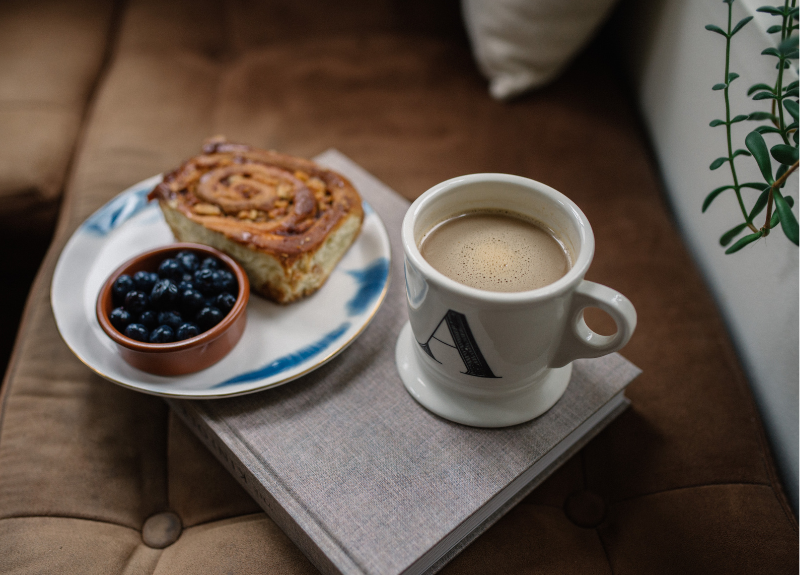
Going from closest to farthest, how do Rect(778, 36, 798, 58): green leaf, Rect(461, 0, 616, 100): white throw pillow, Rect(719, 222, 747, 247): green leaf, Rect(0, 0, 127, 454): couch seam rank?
Rect(778, 36, 798, 58): green leaf < Rect(719, 222, 747, 247): green leaf < Rect(0, 0, 127, 454): couch seam < Rect(461, 0, 616, 100): white throw pillow

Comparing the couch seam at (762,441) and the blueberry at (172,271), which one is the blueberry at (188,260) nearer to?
the blueberry at (172,271)

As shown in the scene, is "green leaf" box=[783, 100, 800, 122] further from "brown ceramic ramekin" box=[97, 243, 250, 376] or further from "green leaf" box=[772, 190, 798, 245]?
"brown ceramic ramekin" box=[97, 243, 250, 376]

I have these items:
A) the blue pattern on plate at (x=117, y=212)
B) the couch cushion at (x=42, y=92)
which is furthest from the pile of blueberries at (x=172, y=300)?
the couch cushion at (x=42, y=92)

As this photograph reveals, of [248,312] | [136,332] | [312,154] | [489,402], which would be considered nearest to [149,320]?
[136,332]

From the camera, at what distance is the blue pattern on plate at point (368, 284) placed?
0.84 meters

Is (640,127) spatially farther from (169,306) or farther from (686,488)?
(169,306)

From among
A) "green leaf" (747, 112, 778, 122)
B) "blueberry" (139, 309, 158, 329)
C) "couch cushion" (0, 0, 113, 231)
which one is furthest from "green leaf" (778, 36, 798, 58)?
"couch cushion" (0, 0, 113, 231)

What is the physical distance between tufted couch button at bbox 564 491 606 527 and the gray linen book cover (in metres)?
0.05

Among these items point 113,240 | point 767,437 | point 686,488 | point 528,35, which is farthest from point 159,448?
point 528,35

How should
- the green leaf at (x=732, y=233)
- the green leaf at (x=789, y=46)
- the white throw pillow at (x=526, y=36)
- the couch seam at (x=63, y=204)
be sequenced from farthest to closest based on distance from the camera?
1. the white throw pillow at (x=526, y=36)
2. the couch seam at (x=63, y=204)
3. the green leaf at (x=732, y=233)
4. the green leaf at (x=789, y=46)

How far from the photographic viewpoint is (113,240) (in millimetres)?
940

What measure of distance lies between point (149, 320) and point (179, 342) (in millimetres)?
67

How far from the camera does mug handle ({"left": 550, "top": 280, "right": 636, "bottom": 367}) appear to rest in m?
0.58

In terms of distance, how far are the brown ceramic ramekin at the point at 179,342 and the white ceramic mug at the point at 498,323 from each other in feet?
0.79
